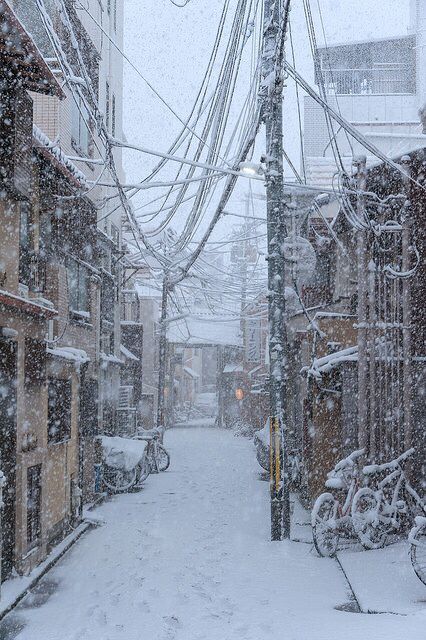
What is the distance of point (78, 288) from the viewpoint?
17656 mm

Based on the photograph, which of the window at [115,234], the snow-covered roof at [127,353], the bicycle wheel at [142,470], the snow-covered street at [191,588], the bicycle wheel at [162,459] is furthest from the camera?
the snow-covered roof at [127,353]

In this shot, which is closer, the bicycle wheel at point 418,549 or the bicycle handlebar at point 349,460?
the bicycle wheel at point 418,549

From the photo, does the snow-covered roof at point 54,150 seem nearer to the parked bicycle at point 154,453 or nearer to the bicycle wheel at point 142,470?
the bicycle wheel at point 142,470

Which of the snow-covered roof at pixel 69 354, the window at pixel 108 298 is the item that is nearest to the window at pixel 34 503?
the snow-covered roof at pixel 69 354

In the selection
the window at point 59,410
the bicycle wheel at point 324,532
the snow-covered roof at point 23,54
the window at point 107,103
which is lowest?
the bicycle wheel at point 324,532

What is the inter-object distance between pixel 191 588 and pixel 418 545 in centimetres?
312

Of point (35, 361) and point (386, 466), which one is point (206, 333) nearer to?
point (386, 466)

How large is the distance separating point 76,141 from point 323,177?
9.95 metres

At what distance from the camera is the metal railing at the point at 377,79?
3528cm

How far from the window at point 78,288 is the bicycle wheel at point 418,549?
10.2 metres

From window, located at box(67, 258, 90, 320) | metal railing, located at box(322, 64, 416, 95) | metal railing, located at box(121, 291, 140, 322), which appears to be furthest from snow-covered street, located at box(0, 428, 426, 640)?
metal railing, located at box(322, 64, 416, 95)

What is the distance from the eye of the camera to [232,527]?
47.8 feet

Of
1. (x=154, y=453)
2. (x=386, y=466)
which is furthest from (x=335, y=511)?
(x=154, y=453)

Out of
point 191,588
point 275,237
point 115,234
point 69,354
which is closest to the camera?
point 191,588
